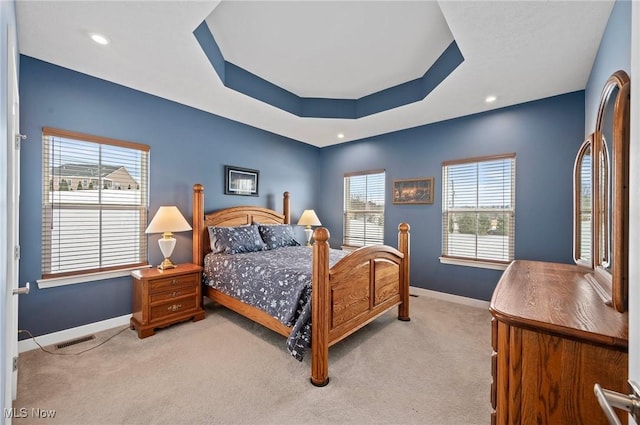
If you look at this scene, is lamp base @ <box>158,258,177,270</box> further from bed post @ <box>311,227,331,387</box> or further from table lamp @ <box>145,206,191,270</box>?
bed post @ <box>311,227,331,387</box>

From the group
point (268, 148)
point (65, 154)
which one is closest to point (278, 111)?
point (268, 148)

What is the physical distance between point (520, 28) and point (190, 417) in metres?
3.60

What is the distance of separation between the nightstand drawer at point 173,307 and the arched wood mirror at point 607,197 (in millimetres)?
3408

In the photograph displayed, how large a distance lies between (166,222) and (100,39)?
1.74 meters

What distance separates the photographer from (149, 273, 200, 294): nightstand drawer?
2.77 meters

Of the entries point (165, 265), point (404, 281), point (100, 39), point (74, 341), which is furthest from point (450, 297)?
point (100, 39)

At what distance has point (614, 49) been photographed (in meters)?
1.78

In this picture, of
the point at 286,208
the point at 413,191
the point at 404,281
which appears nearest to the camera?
the point at 404,281

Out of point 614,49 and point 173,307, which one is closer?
point 614,49

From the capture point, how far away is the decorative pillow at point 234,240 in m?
3.41

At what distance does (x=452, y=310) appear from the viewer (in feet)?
11.4

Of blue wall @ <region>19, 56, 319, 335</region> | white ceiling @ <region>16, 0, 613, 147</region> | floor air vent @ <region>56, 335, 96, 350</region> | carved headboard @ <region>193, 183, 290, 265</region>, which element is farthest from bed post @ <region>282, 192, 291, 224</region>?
floor air vent @ <region>56, 335, 96, 350</region>

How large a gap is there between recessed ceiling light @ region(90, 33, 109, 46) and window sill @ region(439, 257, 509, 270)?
4.51m

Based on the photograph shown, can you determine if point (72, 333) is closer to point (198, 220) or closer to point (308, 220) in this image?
point (198, 220)
